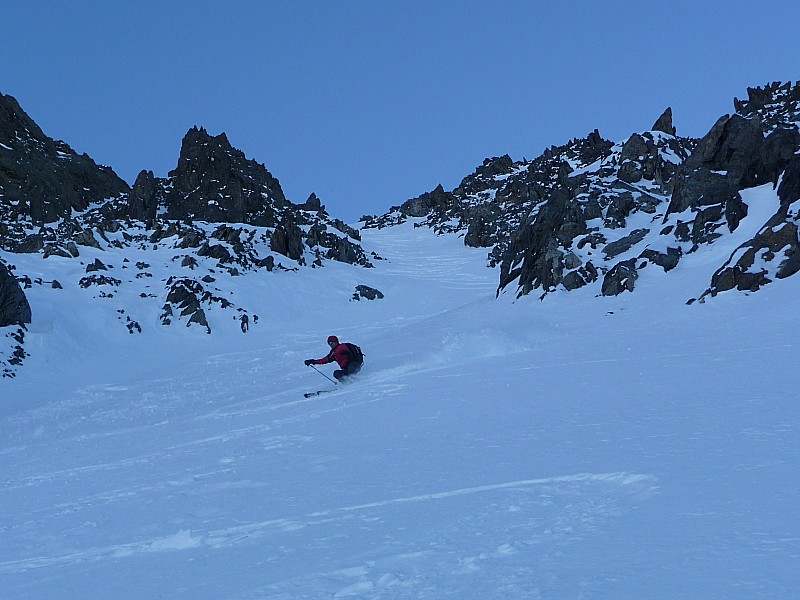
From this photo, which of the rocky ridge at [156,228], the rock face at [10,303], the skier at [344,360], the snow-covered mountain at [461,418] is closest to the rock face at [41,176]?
the rocky ridge at [156,228]

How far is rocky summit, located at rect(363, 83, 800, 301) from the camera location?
52.0ft

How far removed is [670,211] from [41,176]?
194 feet

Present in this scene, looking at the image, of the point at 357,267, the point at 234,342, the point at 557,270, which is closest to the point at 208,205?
the point at 357,267

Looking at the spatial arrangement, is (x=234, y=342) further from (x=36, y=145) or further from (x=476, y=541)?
(x=36, y=145)

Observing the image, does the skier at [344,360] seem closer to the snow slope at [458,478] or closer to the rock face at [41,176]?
the snow slope at [458,478]

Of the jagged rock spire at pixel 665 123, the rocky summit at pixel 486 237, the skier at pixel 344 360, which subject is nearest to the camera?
the skier at pixel 344 360

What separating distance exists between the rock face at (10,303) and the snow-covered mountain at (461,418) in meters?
0.08

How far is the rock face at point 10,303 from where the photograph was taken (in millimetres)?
21984

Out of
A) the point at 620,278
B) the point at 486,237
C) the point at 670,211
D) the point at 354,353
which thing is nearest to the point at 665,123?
the point at 670,211

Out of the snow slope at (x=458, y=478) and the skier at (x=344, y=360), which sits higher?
the skier at (x=344, y=360)

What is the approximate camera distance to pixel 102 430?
12.2 metres

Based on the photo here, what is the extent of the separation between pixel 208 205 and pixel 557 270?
4424 centimetres

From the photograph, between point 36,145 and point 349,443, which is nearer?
point 349,443

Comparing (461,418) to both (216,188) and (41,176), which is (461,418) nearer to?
(216,188)
